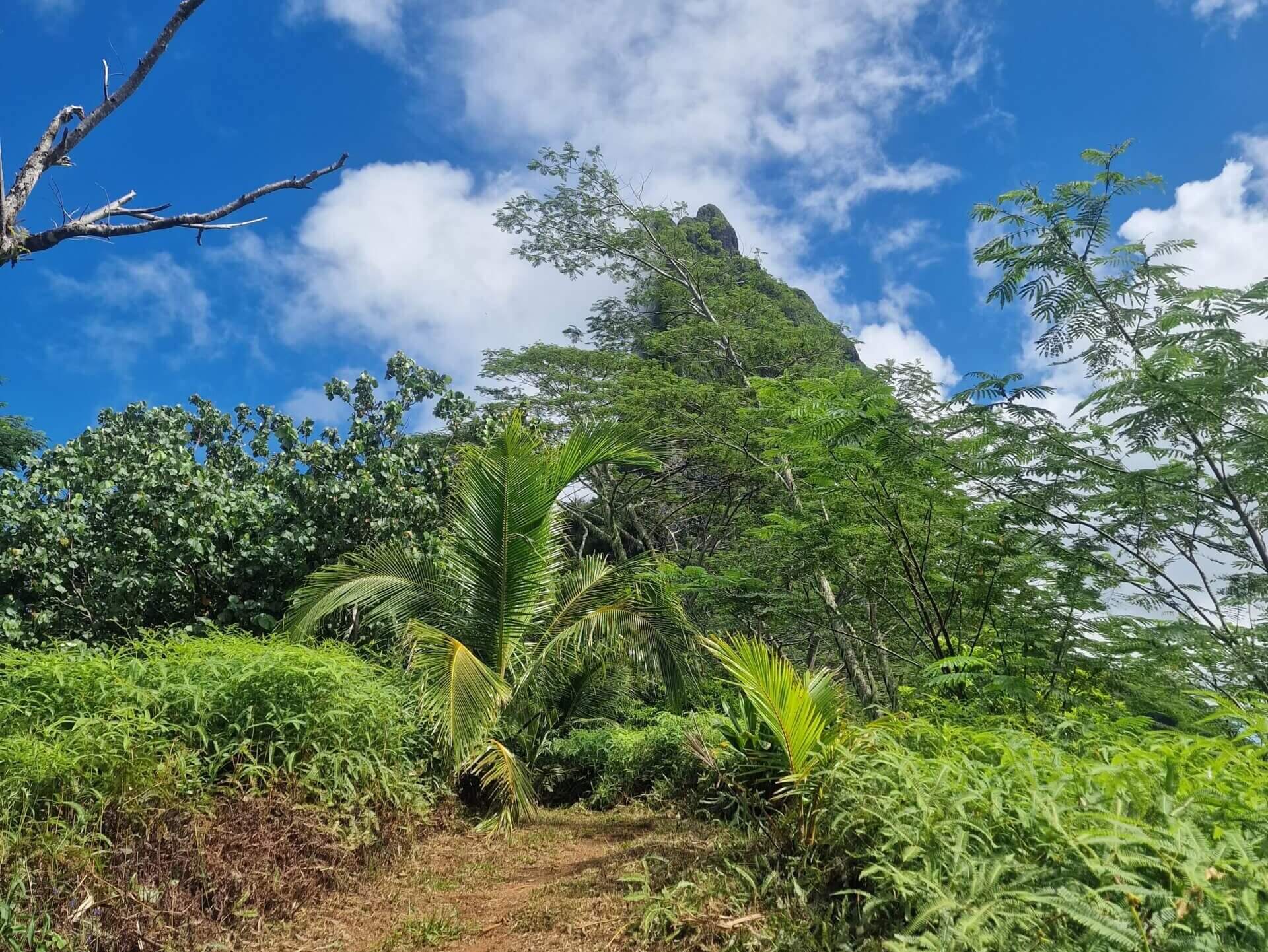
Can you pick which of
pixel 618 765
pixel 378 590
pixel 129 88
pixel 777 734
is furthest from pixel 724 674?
pixel 129 88

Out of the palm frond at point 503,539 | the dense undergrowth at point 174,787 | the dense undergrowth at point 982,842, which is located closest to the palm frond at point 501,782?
the palm frond at point 503,539

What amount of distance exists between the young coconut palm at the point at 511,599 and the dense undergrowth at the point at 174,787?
1752 millimetres

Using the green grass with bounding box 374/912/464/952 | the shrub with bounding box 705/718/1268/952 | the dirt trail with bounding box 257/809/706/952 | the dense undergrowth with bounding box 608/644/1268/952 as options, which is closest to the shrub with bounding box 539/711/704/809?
the dirt trail with bounding box 257/809/706/952

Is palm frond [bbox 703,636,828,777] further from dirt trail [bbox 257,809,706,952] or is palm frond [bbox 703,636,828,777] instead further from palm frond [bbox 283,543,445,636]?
palm frond [bbox 283,543,445,636]

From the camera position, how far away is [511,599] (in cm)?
689

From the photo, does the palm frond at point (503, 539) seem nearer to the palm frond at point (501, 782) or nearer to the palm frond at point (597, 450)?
the palm frond at point (597, 450)

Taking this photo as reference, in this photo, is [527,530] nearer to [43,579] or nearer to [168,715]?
[168,715]

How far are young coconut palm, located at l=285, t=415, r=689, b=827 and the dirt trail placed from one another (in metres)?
0.88

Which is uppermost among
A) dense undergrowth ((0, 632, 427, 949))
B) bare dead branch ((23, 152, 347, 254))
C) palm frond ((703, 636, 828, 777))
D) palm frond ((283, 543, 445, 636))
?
bare dead branch ((23, 152, 347, 254))

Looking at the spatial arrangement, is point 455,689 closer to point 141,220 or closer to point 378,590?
point 378,590

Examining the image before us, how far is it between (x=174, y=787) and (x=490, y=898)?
6.35 ft

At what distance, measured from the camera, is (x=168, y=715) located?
387 centimetres

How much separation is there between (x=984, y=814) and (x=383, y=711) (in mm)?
3968

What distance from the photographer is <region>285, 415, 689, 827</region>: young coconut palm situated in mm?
6574
